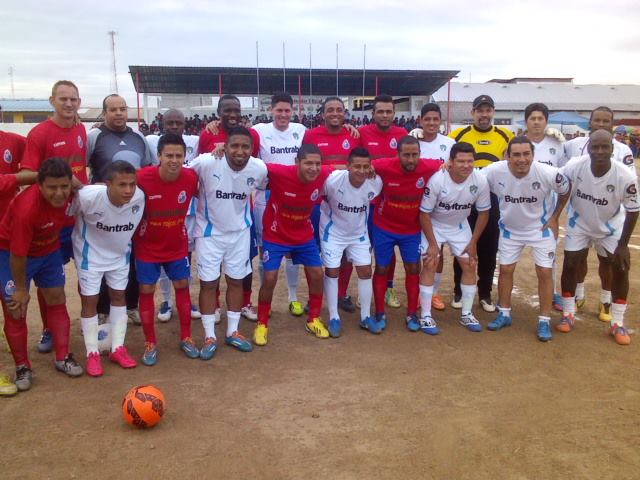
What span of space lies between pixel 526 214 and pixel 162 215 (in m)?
3.65

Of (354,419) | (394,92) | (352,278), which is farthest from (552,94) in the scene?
(354,419)

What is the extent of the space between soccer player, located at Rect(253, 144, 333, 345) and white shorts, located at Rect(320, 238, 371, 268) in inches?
4.9

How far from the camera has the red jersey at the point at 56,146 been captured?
4598mm

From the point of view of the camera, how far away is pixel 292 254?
5559 millimetres

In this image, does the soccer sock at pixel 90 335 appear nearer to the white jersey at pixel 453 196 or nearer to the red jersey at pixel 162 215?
the red jersey at pixel 162 215

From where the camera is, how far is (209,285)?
5.11 metres

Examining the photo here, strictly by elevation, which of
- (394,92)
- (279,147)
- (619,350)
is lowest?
(619,350)

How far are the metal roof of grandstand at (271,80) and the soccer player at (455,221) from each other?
30.5 m

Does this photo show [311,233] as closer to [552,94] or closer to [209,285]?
[209,285]

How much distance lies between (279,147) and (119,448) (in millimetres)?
3578

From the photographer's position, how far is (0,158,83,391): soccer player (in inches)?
159

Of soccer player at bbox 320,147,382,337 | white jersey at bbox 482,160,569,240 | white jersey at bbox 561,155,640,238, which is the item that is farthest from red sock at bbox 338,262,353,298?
white jersey at bbox 561,155,640,238

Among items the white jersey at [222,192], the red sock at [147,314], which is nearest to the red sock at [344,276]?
the white jersey at [222,192]

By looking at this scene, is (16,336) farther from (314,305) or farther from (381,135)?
(381,135)
